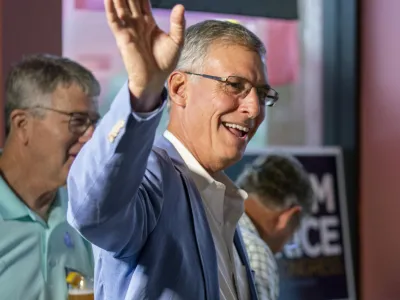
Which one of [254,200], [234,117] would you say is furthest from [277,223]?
[234,117]

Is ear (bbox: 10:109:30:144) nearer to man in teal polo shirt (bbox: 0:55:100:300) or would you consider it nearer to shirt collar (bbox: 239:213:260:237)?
man in teal polo shirt (bbox: 0:55:100:300)

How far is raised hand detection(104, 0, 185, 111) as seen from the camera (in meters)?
0.93

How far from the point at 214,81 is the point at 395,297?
8.42 ft

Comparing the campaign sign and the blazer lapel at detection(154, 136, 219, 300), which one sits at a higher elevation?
the blazer lapel at detection(154, 136, 219, 300)

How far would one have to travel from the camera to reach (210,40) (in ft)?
4.42

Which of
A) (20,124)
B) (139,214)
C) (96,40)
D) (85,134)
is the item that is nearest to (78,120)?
(85,134)

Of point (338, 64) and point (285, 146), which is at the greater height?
point (338, 64)

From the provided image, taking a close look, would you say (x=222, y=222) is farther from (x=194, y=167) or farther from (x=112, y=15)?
(x=112, y=15)

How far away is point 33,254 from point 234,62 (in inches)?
33.5

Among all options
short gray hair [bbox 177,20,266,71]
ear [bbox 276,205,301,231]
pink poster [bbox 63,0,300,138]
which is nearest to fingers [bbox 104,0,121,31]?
short gray hair [bbox 177,20,266,71]

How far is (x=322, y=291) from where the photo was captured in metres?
3.38

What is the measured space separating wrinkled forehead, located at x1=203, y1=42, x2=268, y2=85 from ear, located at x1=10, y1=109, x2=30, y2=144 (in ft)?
2.88

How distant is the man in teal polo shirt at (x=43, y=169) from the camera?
1.85 meters

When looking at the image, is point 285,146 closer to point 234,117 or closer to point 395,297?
point 395,297
